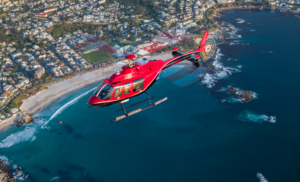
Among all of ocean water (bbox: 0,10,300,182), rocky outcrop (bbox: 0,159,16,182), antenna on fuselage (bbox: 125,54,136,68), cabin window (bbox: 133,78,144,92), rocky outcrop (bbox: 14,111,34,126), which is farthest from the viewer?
rocky outcrop (bbox: 14,111,34,126)

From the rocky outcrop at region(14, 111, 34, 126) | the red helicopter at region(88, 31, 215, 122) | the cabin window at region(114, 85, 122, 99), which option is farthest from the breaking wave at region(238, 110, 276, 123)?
the rocky outcrop at region(14, 111, 34, 126)

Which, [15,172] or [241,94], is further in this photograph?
[241,94]

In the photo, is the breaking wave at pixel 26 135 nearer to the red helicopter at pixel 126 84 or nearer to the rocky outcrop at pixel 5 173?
the rocky outcrop at pixel 5 173

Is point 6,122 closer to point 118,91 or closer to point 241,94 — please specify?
point 118,91

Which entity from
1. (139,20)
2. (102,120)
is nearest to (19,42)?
(139,20)

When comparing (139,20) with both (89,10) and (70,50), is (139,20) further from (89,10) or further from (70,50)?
(70,50)

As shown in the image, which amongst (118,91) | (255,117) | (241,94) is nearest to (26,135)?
(118,91)

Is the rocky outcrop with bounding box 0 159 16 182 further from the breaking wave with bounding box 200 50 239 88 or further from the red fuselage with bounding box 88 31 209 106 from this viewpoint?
the breaking wave with bounding box 200 50 239 88
